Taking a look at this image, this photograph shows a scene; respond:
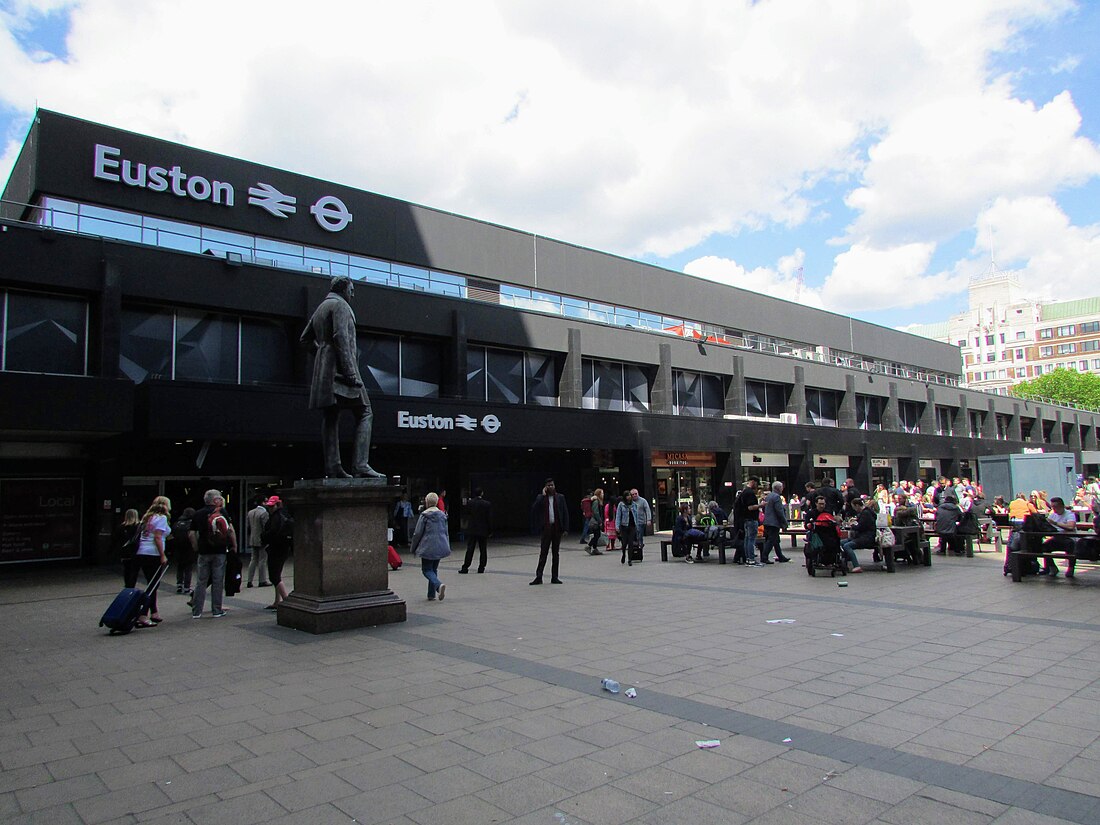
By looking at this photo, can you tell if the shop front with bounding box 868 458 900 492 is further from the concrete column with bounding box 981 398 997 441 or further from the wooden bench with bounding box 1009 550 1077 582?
the wooden bench with bounding box 1009 550 1077 582

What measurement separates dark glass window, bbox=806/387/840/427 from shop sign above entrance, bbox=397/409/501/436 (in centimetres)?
2269

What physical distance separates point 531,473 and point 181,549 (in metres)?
20.0

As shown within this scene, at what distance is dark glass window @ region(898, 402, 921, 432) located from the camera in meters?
47.4

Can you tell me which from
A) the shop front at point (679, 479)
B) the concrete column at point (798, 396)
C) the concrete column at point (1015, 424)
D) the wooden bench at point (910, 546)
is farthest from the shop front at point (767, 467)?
the concrete column at point (1015, 424)

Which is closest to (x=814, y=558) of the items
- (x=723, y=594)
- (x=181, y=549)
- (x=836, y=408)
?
(x=723, y=594)

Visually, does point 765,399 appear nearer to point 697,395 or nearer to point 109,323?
point 697,395

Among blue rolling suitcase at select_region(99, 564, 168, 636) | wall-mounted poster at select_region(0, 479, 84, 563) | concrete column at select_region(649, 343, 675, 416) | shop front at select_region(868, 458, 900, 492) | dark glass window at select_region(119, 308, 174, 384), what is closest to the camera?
blue rolling suitcase at select_region(99, 564, 168, 636)

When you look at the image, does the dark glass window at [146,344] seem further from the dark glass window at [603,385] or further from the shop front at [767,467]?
the shop front at [767,467]

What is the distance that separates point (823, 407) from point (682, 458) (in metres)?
14.0

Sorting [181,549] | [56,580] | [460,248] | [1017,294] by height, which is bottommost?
[56,580]

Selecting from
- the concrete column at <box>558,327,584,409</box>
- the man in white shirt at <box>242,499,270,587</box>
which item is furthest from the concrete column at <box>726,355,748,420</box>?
the man in white shirt at <box>242,499,270,587</box>

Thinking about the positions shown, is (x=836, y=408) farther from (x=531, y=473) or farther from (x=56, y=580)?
(x=56, y=580)

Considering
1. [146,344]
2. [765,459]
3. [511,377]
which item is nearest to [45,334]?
[146,344]

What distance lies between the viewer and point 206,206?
2248 centimetres
